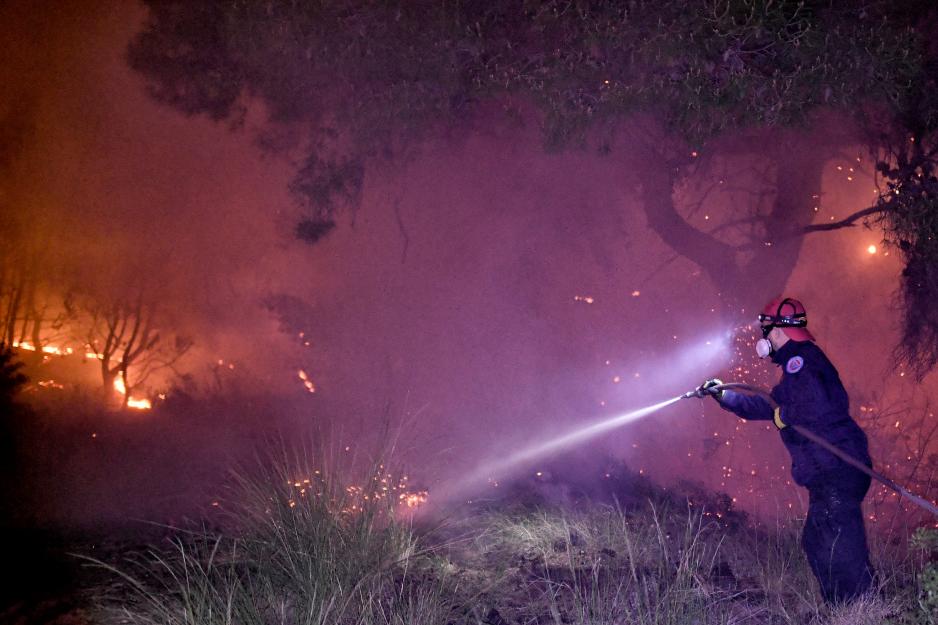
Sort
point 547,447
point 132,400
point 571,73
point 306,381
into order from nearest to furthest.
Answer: point 571,73, point 132,400, point 306,381, point 547,447

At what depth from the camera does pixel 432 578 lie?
13.0ft

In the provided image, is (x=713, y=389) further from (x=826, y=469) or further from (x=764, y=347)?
(x=826, y=469)

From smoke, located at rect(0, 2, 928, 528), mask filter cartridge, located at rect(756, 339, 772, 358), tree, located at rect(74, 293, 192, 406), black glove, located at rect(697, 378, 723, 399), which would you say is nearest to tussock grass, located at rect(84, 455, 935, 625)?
black glove, located at rect(697, 378, 723, 399)

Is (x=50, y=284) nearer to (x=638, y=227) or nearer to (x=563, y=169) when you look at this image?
(x=563, y=169)

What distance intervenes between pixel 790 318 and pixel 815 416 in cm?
72

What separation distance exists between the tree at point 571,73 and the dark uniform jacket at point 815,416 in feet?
7.37

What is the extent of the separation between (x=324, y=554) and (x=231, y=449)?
4.86 metres

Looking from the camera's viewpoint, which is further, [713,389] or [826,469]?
[713,389]

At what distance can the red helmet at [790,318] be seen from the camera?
4.39m

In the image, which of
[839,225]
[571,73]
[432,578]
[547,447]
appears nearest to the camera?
[432,578]

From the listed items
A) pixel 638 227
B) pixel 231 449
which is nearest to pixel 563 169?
pixel 638 227

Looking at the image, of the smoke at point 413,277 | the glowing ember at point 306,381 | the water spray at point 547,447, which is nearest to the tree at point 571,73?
the smoke at point 413,277

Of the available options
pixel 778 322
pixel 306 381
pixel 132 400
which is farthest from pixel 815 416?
pixel 132 400

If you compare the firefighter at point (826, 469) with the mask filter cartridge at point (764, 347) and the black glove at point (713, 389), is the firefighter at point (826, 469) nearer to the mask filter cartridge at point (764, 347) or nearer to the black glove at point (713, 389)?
the mask filter cartridge at point (764, 347)
